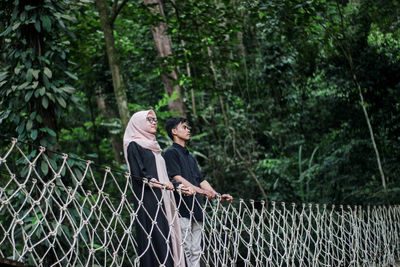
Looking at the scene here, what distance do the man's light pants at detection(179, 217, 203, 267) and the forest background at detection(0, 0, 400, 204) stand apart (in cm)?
111

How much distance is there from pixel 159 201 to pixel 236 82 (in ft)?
18.4

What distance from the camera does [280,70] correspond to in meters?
7.48

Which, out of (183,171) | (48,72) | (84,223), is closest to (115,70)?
(48,72)

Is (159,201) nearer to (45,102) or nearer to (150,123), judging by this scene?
(150,123)

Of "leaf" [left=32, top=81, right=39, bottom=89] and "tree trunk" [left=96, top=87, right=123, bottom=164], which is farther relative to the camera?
"tree trunk" [left=96, top=87, right=123, bottom=164]

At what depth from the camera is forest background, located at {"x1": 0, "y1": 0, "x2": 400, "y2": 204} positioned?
3152 millimetres

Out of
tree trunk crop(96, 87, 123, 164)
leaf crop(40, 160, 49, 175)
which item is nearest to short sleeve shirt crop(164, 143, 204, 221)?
leaf crop(40, 160, 49, 175)

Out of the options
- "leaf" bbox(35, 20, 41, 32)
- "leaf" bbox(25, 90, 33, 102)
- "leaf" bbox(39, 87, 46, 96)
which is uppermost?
"leaf" bbox(35, 20, 41, 32)

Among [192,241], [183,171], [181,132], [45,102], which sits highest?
[45,102]

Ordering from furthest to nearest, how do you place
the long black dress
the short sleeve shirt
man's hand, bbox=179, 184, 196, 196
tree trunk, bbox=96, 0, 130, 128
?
tree trunk, bbox=96, 0, 130, 128, the short sleeve shirt, man's hand, bbox=179, 184, 196, 196, the long black dress

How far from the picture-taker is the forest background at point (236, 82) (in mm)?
3152

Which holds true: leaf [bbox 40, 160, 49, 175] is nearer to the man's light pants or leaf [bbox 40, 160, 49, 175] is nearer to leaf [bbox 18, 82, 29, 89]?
leaf [bbox 18, 82, 29, 89]

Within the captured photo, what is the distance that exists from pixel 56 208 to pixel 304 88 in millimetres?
5042

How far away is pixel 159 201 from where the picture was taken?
7.47 ft
